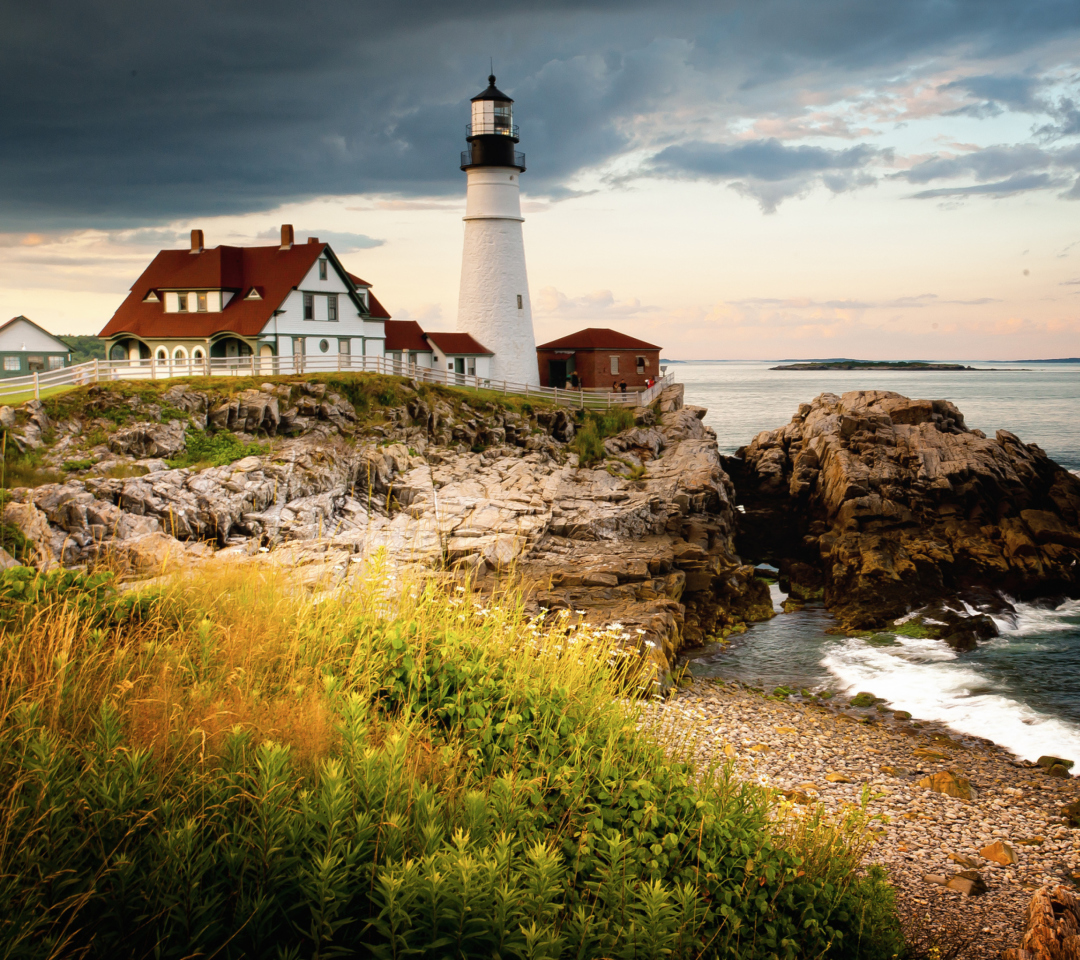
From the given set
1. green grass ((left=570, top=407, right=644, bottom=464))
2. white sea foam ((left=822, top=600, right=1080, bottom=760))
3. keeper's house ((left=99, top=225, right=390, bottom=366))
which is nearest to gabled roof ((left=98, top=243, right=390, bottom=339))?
keeper's house ((left=99, top=225, right=390, bottom=366))

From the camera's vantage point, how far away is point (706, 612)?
74.5ft

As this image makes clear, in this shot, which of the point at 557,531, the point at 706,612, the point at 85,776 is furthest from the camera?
the point at 557,531

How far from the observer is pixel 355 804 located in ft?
14.0

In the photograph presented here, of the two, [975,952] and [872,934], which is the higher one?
[872,934]

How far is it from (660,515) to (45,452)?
64.5 feet

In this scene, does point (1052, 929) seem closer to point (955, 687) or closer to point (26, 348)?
point (955, 687)

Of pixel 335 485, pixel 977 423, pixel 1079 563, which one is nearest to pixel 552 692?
pixel 335 485

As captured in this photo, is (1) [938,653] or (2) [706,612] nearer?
(1) [938,653]

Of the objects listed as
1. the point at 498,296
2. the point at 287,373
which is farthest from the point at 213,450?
the point at 498,296

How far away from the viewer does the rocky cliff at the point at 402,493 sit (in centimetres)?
1958

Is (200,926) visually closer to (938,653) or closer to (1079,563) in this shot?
(938,653)

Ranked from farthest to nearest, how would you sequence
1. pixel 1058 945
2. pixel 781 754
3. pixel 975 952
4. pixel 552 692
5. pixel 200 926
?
pixel 781 754
pixel 975 952
pixel 1058 945
pixel 552 692
pixel 200 926

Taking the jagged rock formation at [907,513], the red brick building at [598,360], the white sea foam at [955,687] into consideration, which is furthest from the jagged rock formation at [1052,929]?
the red brick building at [598,360]

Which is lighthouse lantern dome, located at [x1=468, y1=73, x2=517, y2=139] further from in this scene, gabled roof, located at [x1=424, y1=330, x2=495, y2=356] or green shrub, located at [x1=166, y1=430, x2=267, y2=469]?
green shrub, located at [x1=166, y1=430, x2=267, y2=469]
